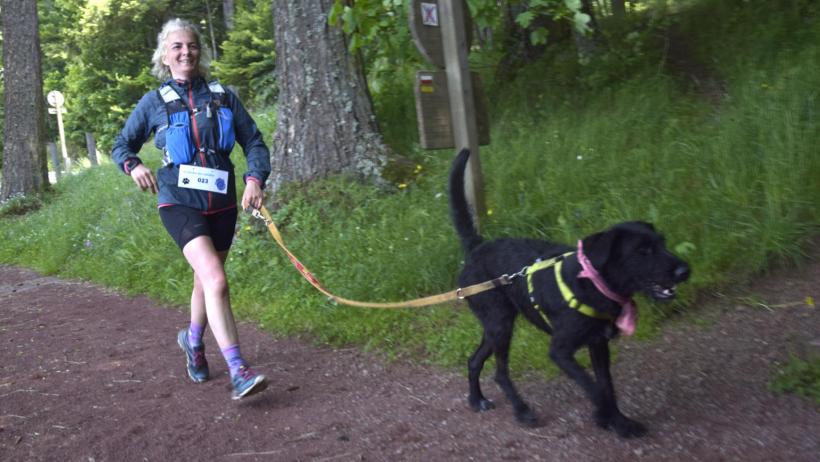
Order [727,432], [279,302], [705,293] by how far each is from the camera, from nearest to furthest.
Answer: [727,432] → [705,293] → [279,302]

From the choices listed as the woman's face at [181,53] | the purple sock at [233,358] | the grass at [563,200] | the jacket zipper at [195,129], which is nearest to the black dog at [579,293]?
the grass at [563,200]

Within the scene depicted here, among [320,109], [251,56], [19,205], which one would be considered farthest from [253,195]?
[251,56]

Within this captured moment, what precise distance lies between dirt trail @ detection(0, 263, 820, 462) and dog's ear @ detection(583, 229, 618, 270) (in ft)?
2.85

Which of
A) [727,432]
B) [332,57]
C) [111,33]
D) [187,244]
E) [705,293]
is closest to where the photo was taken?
[727,432]

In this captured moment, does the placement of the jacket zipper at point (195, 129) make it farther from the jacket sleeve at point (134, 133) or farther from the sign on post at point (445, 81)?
the sign on post at point (445, 81)

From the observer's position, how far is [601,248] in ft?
10.8

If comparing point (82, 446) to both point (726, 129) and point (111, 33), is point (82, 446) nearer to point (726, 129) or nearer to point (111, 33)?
point (726, 129)

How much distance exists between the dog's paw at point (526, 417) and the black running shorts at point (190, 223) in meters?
2.12

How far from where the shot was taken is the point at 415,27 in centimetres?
511

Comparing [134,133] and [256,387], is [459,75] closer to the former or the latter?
[134,133]

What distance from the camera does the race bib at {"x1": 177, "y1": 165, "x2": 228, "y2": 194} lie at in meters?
4.36

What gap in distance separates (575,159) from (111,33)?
2683cm

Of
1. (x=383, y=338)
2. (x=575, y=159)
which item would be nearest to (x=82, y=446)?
(x=383, y=338)

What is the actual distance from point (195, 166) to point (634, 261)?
8.55 ft
